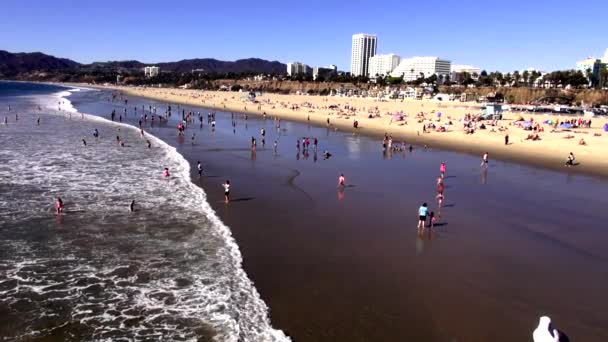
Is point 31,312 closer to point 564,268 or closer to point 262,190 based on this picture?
point 262,190

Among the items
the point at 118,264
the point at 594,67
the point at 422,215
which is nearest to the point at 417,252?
the point at 422,215

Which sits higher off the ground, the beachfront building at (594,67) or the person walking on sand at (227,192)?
the beachfront building at (594,67)

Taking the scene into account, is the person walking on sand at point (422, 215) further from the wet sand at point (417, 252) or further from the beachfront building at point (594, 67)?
the beachfront building at point (594, 67)

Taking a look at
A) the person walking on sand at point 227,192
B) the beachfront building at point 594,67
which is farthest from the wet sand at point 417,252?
the beachfront building at point 594,67

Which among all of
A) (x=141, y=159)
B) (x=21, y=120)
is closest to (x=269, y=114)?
(x=21, y=120)

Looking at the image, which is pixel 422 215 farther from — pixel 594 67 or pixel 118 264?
pixel 594 67

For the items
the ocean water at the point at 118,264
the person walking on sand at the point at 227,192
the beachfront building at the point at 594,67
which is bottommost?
the ocean water at the point at 118,264

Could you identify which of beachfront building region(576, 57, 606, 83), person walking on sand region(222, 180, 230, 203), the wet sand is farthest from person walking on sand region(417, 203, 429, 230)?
beachfront building region(576, 57, 606, 83)
